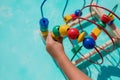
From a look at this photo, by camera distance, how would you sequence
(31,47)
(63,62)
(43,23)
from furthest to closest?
(31,47), (43,23), (63,62)

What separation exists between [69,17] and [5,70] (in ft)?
1.16

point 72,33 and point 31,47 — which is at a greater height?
point 31,47

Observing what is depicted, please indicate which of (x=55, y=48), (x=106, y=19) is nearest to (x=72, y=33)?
(x=55, y=48)

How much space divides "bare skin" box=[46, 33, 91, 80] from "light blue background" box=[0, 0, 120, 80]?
0.81 ft

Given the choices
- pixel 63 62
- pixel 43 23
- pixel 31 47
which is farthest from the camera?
pixel 31 47

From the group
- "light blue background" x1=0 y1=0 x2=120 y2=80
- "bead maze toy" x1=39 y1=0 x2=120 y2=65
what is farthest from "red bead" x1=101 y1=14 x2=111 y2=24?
"light blue background" x1=0 y1=0 x2=120 y2=80

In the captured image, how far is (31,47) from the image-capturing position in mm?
1125

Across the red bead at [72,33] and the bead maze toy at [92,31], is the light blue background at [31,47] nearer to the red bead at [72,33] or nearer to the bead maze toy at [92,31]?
the bead maze toy at [92,31]

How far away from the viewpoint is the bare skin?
28.7 inches

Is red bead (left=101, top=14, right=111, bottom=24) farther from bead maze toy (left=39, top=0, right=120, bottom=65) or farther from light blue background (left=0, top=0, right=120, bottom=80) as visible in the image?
light blue background (left=0, top=0, right=120, bottom=80)

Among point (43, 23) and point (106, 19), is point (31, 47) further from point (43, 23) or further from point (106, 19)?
point (106, 19)

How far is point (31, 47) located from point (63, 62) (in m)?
0.38

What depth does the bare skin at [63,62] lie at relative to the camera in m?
0.73

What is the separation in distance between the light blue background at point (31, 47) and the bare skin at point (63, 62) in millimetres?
248
